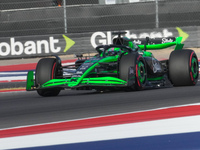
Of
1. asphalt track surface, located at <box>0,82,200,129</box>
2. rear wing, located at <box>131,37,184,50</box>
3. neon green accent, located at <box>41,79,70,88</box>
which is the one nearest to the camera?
asphalt track surface, located at <box>0,82,200,129</box>

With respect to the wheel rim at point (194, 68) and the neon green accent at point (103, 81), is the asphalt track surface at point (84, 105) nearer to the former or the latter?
the neon green accent at point (103, 81)

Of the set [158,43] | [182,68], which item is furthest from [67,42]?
[182,68]

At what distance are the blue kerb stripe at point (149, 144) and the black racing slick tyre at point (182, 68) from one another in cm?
405

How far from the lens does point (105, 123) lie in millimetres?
4852

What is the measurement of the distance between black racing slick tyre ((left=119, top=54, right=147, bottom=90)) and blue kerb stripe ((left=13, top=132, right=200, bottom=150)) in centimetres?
329

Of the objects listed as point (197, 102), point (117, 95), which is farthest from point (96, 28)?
point (197, 102)

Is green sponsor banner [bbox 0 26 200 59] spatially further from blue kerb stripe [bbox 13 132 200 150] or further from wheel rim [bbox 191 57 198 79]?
blue kerb stripe [bbox 13 132 200 150]

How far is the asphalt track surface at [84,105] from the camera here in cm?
560

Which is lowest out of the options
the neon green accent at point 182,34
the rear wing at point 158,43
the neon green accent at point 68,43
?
the rear wing at point 158,43

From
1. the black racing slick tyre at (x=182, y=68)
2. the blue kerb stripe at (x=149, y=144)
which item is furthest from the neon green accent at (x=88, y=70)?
the blue kerb stripe at (x=149, y=144)

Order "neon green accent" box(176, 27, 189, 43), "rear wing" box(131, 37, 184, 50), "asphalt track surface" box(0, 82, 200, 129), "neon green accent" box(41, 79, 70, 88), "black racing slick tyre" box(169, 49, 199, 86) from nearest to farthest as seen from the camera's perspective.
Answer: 1. "asphalt track surface" box(0, 82, 200, 129)
2. "neon green accent" box(41, 79, 70, 88)
3. "black racing slick tyre" box(169, 49, 199, 86)
4. "rear wing" box(131, 37, 184, 50)
5. "neon green accent" box(176, 27, 189, 43)

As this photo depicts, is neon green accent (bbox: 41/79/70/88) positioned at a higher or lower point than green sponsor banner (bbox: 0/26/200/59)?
lower

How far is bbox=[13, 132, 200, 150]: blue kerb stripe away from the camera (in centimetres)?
381

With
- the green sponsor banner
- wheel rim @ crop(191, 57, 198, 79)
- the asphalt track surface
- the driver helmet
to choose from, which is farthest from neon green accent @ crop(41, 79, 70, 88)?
the green sponsor banner
